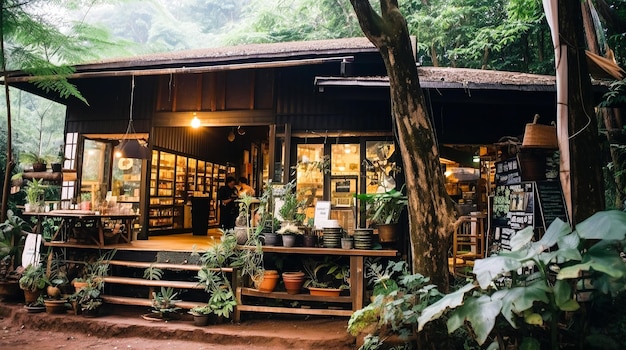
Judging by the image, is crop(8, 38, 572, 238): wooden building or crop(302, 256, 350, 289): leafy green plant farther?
crop(8, 38, 572, 238): wooden building

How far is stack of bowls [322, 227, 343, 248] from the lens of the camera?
6.21 metres

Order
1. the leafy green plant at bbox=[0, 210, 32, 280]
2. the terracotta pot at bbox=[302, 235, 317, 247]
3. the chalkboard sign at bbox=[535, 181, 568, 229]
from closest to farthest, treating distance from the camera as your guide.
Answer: the chalkboard sign at bbox=[535, 181, 568, 229] → the terracotta pot at bbox=[302, 235, 317, 247] → the leafy green plant at bbox=[0, 210, 32, 280]

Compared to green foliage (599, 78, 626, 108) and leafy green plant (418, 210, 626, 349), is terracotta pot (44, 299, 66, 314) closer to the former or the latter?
leafy green plant (418, 210, 626, 349)

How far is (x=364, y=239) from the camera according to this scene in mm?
6059

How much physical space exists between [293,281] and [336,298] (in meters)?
0.70

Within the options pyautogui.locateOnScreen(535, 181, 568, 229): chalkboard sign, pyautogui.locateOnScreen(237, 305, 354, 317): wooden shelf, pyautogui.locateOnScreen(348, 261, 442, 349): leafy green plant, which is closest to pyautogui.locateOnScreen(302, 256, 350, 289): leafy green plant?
pyautogui.locateOnScreen(237, 305, 354, 317): wooden shelf

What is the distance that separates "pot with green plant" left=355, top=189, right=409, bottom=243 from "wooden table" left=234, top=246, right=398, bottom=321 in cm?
26

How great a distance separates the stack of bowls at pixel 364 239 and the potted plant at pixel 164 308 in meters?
2.97

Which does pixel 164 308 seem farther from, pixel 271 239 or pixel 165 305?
pixel 271 239

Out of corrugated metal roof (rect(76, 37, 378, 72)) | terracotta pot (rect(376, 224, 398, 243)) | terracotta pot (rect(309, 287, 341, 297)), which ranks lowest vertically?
terracotta pot (rect(309, 287, 341, 297))

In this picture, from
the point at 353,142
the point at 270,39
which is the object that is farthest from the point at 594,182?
the point at 270,39

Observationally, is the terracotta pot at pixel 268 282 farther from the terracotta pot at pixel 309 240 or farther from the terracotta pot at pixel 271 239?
the terracotta pot at pixel 309 240

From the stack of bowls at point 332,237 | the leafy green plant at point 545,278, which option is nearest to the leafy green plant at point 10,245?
the stack of bowls at point 332,237

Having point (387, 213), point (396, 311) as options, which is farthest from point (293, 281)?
point (396, 311)
